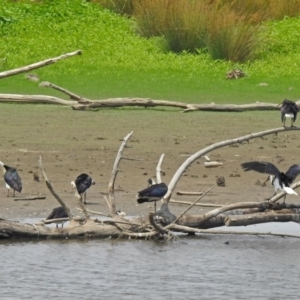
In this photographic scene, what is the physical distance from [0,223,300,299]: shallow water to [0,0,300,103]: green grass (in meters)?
7.77

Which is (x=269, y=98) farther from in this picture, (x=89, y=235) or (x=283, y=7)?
(x=89, y=235)

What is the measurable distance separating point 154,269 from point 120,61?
1158 cm

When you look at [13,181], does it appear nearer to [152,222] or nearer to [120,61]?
[152,222]

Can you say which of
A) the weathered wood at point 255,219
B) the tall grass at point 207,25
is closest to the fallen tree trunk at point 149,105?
the tall grass at point 207,25

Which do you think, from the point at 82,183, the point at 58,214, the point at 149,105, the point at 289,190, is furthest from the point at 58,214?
the point at 149,105

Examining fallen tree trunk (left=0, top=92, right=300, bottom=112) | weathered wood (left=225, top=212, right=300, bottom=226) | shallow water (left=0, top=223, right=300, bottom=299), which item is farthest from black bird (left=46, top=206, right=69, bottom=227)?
fallen tree trunk (left=0, top=92, right=300, bottom=112)

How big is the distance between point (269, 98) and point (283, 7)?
22.6 ft

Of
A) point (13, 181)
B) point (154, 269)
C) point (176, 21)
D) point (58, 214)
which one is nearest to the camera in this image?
point (154, 269)

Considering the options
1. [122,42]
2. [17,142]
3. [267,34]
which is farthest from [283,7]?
[17,142]

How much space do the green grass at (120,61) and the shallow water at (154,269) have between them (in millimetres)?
7774

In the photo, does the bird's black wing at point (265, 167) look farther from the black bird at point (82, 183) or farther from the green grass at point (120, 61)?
the green grass at point (120, 61)

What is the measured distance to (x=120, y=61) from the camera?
20438mm

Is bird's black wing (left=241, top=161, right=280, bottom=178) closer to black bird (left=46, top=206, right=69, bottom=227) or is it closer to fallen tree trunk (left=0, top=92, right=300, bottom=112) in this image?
black bird (left=46, top=206, right=69, bottom=227)

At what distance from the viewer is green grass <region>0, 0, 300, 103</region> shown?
1808 cm
